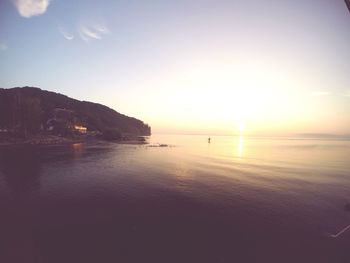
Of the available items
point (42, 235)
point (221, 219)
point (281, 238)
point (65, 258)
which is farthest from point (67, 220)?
point (281, 238)

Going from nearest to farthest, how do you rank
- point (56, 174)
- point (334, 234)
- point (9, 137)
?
point (334, 234) → point (56, 174) → point (9, 137)

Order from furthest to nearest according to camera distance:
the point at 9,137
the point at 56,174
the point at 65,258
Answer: the point at 9,137 → the point at 56,174 → the point at 65,258

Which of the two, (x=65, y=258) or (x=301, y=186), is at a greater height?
(x=301, y=186)

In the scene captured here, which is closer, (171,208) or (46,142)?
(171,208)

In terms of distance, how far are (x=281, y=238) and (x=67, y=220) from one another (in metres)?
20.2

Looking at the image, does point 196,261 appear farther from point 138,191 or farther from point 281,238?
point 138,191

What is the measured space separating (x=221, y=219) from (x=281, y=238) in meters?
5.58

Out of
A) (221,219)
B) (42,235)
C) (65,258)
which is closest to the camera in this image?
(65,258)

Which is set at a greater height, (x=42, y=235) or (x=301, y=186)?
(x=301, y=186)

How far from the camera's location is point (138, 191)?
28.7m

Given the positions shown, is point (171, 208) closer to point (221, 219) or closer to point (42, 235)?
point (221, 219)

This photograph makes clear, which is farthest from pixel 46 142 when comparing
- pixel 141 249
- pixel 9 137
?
pixel 141 249

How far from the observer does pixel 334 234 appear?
18297 mm

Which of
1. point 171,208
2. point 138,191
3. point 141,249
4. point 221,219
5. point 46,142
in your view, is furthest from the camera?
point 46,142
